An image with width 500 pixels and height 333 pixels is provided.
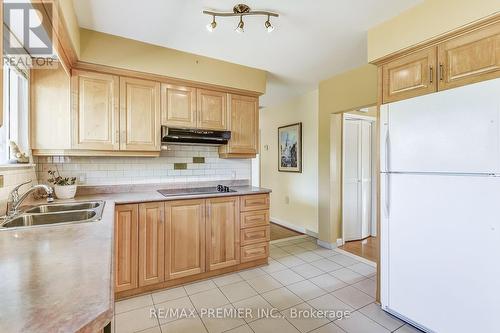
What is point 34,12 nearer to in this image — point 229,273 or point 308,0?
point 308,0

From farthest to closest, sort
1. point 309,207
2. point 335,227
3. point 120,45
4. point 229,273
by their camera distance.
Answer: point 309,207
point 335,227
point 229,273
point 120,45

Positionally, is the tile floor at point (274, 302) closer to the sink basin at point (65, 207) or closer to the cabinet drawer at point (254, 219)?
the cabinet drawer at point (254, 219)

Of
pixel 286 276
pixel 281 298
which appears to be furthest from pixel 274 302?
pixel 286 276

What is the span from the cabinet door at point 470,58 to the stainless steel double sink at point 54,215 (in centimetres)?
255

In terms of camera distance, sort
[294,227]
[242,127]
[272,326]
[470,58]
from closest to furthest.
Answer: [470,58] → [272,326] → [242,127] → [294,227]

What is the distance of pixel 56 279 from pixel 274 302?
1.92 m

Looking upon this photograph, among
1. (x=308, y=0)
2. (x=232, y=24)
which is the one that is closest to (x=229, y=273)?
(x=232, y=24)

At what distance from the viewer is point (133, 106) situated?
2.55 metres

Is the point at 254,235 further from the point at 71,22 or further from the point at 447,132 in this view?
the point at 71,22

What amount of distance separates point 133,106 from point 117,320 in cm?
197

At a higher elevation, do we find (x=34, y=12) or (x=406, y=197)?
(x=34, y=12)

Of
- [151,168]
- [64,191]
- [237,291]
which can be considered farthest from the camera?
[151,168]

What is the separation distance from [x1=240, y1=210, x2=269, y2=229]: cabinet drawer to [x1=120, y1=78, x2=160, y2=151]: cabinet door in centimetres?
126

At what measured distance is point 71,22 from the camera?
1854 mm
